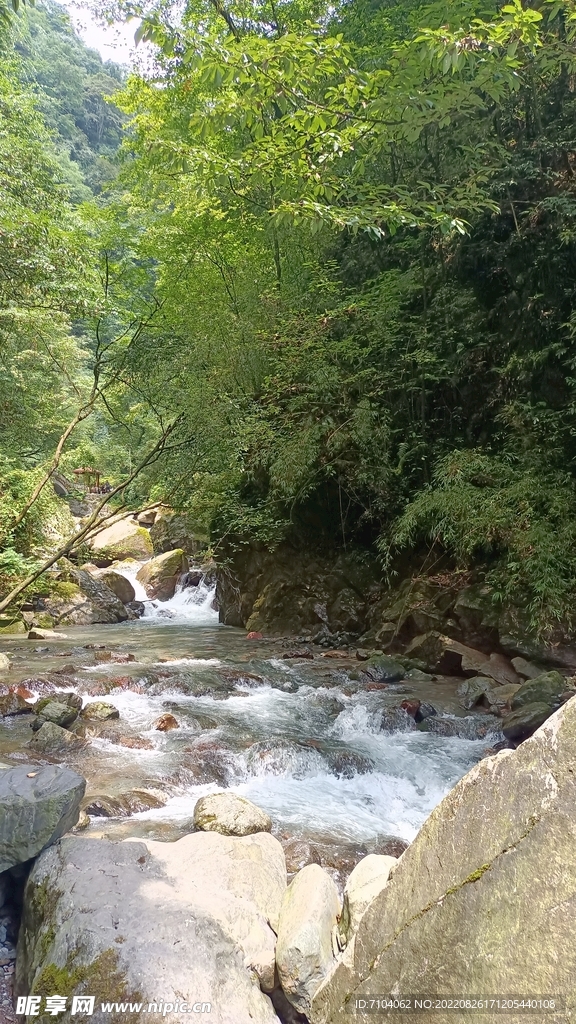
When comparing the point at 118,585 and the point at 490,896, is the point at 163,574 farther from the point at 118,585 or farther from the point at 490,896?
the point at 490,896

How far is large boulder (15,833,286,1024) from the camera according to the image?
7.88 ft

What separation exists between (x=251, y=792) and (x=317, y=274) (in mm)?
9387

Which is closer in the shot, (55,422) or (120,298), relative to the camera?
(120,298)

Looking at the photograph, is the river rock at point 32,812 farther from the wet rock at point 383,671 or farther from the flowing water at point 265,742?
the wet rock at point 383,671

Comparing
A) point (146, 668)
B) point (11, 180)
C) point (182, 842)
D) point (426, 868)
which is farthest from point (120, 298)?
point (426, 868)

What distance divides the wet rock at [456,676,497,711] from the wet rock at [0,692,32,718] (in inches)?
205

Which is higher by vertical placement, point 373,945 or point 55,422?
point 55,422

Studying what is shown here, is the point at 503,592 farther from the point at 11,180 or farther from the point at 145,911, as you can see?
the point at 11,180

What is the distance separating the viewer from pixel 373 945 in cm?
195

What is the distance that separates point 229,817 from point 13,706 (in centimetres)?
377

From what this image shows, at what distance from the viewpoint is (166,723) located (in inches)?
249

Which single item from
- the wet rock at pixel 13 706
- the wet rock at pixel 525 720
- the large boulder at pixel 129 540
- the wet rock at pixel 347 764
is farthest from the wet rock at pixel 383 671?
the large boulder at pixel 129 540

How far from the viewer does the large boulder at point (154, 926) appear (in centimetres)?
240

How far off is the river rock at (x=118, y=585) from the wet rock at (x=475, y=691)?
10.3 m
